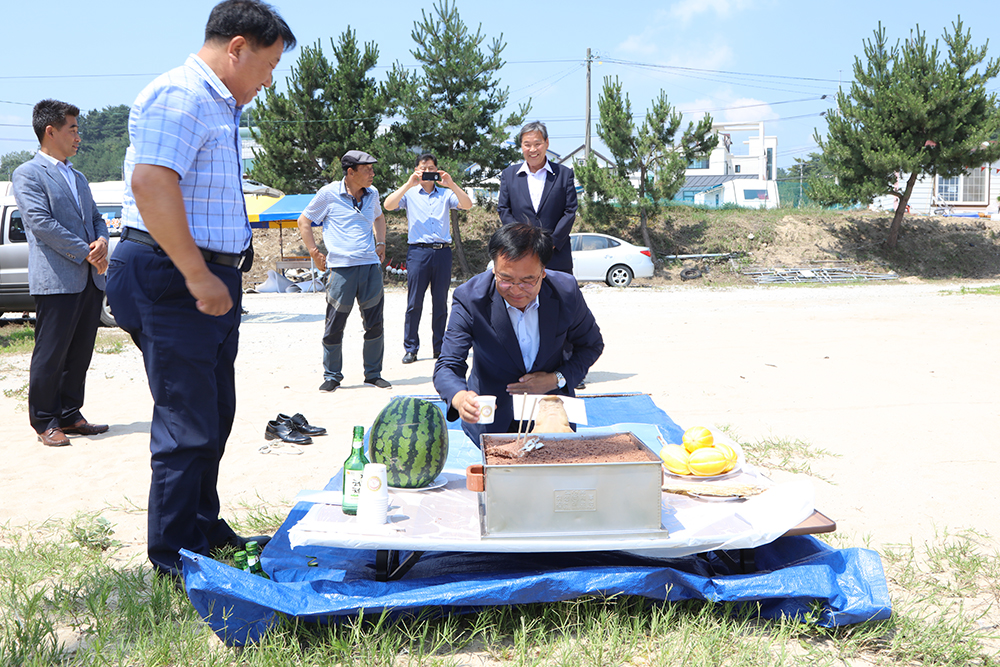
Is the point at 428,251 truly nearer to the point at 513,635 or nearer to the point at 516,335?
the point at 516,335

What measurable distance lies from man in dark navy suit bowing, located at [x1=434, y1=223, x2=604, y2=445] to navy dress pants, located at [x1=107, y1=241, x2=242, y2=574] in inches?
39.8

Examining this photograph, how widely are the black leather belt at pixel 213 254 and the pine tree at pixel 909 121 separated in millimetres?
23008

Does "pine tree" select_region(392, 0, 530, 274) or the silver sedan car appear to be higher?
"pine tree" select_region(392, 0, 530, 274)

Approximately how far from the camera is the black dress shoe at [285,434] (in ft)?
17.1

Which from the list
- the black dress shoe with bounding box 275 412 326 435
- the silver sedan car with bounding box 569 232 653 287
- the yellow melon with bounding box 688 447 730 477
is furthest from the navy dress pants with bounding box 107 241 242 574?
the silver sedan car with bounding box 569 232 653 287

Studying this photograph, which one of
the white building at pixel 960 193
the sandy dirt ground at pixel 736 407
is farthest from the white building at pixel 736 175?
the sandy dirt ground at pixel 736 407

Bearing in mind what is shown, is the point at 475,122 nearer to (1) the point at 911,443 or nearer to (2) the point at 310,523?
(1) the point at 911,443

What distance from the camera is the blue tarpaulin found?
8.49 feet

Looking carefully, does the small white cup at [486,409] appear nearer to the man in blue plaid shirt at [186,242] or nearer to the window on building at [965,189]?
the man in blue plaid shirt at [186,242]

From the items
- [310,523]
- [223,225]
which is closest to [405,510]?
[310,523]

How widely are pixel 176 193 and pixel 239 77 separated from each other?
1.83 feet

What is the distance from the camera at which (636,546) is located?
8.50 feet

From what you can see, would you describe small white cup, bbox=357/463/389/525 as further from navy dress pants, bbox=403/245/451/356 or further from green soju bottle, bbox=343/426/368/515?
navy dress pants, bbox=403/245/451/356

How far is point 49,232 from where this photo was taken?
16.6 ft
